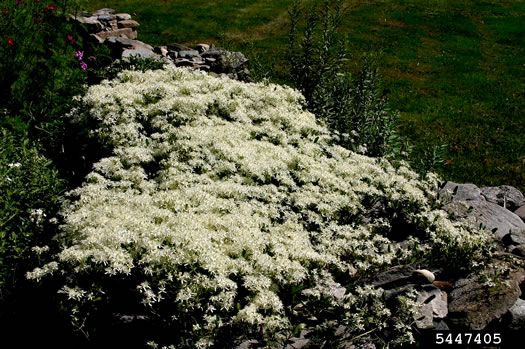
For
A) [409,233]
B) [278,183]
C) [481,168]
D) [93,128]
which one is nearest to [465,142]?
[481,168]

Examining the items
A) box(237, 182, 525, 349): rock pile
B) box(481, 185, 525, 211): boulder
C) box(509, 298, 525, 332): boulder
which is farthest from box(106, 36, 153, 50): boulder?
box(509, 298, 525, 332): boulder

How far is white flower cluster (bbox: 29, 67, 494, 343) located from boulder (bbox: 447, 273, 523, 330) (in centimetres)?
67

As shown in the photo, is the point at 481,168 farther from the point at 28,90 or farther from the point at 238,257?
the point at 28,90

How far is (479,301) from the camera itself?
5.16 metres

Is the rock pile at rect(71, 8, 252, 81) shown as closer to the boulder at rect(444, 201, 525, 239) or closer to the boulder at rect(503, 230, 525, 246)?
the boulder at rect(444, 201, 525, 239)

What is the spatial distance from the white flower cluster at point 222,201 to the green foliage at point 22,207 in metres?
0.79

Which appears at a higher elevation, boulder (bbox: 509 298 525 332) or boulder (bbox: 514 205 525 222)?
boulder (bbox: 509 298 525 332)

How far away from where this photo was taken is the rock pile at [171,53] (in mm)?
11820

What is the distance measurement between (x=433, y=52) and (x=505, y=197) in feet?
44.0

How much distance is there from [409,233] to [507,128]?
8.64m

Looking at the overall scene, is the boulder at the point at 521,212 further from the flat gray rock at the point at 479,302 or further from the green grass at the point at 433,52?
the flat gray rock at the point at 479,302

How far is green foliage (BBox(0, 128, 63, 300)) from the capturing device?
17.7 feet

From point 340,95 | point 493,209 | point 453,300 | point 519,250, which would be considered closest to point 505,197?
point 493,209

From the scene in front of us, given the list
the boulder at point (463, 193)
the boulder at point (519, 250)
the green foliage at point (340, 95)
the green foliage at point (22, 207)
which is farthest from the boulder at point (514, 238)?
the green foliage at point (22, 207)
